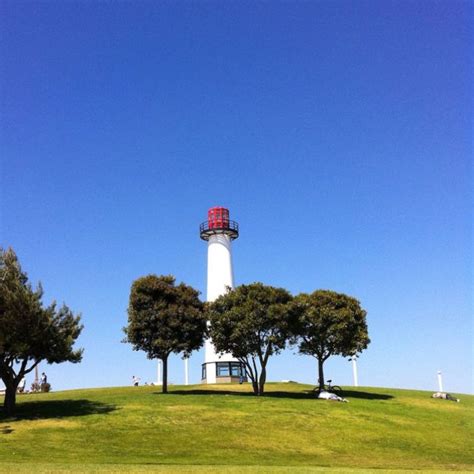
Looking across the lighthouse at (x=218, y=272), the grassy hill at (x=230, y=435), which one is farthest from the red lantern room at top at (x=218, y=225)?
the grassy hill at (x=230, y=435)

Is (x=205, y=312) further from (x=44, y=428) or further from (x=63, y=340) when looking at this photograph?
(x=44, y=428)

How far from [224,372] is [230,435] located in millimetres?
39027

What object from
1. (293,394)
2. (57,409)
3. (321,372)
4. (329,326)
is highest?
(329,326)

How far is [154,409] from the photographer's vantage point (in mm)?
41156

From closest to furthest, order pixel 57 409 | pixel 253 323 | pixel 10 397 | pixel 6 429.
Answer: pixel 6 429 → pixel 10 397 → pixel 57 409 → pixel 253 323

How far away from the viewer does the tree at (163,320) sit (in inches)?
2169

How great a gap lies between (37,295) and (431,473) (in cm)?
3024

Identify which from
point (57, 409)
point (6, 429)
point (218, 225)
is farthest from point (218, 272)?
point (6, 429)

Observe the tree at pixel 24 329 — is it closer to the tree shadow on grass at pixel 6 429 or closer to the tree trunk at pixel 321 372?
the tree shadow on grass at pixel 6 429

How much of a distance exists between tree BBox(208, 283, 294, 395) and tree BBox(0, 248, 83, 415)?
15.4 meters

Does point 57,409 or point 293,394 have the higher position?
point 293,394

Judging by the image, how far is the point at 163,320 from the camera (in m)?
55.2

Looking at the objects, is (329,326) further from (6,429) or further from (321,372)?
(6,429)

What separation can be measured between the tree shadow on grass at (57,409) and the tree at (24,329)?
59.0 inches
